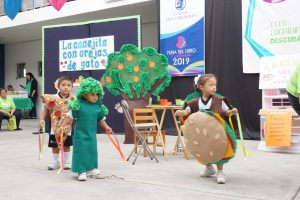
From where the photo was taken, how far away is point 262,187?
3.74 metres

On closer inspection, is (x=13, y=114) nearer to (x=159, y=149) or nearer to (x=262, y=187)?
(x=159, y=149)

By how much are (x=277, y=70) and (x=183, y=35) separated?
102 inches

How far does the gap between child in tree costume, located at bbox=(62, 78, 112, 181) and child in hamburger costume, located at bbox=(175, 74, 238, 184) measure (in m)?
0.95

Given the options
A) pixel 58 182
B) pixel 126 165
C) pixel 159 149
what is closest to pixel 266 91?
pixel 159 149

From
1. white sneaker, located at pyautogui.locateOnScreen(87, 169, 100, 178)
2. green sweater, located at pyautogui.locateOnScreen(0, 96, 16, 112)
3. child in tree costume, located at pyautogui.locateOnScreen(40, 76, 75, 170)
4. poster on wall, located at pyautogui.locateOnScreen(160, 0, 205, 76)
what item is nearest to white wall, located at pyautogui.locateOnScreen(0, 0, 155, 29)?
poster on wall, located at pyautogui.locateOnScreen(160, 0, 205, 76)

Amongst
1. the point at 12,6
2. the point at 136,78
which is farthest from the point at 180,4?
the point at 12,6

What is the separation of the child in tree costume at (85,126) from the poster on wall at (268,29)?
14.2ft

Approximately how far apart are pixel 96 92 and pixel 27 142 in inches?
163

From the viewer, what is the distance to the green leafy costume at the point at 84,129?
4.17 meters

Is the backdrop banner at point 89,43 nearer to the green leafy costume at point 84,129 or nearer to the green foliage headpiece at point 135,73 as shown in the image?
the green foliage headpiece at point 135,73

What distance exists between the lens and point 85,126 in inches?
167

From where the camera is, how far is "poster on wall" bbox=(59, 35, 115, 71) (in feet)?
30.6

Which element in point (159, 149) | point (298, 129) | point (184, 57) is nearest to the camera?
point (298, 129)

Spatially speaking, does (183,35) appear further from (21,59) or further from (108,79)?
(21,59)
